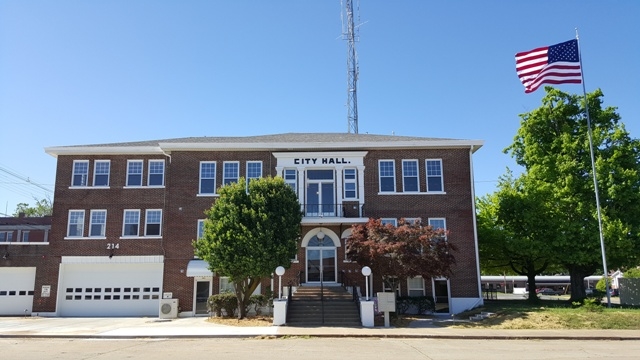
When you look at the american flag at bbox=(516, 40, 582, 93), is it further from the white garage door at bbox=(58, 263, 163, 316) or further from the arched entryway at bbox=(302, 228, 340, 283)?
the white garage door at bbox=(58, 263, 163, 316)

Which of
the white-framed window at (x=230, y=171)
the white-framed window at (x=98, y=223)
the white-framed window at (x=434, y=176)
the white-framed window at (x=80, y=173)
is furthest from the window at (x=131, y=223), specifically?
the white-framed window at (x=434, y=176)

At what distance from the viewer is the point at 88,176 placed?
93.4 ft

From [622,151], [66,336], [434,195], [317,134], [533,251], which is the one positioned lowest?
[66,336]

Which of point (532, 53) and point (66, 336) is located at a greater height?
point (532, 53)

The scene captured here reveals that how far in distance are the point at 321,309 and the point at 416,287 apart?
671cm

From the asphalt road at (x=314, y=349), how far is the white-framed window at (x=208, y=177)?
11426mm

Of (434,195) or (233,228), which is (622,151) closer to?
(434,195)

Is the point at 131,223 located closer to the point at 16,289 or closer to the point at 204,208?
the point at 204,208

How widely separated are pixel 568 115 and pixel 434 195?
33.2 feet

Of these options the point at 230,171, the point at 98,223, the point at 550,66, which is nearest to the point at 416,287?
the point at 230,171

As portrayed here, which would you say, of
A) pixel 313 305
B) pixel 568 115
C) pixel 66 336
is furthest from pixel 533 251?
pixel 66 336

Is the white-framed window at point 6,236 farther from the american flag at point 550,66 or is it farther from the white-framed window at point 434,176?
the american flag at point 550,66

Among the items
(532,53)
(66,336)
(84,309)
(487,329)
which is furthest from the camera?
(84,309)

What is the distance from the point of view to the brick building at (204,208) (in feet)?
87.2
